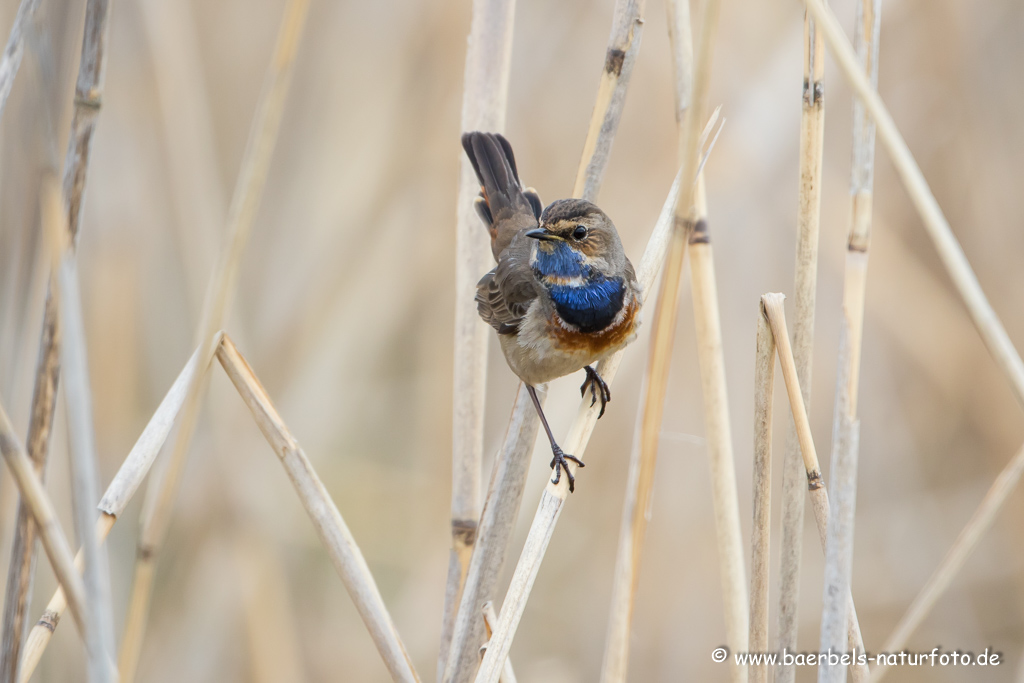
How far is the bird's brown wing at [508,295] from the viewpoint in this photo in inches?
115

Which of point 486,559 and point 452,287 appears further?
point 452,287

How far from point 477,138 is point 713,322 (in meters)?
1.04

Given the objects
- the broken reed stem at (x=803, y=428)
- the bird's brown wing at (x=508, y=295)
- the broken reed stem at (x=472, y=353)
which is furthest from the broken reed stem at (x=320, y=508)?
the broken reed stem at (x=803, y=428)

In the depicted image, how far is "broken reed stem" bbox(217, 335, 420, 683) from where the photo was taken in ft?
6.65

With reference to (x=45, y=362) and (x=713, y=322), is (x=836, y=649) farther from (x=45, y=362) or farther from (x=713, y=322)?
(x=45, y=362)

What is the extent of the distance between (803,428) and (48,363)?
72.5 inches

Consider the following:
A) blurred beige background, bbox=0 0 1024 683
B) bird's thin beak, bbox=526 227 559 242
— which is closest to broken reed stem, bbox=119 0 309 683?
bird's thin beak, bbox=526 227 559 242

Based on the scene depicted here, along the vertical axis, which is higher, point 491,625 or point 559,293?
point 559,293

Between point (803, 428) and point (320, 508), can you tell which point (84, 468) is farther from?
point (803, 428)

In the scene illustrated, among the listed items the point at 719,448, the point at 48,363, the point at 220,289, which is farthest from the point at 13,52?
the point at 719,448

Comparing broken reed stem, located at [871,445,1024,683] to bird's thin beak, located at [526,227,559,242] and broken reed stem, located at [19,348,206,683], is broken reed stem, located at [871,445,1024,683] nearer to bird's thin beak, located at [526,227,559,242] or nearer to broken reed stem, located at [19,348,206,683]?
bird's thin beak, located at [526,227,559,242]

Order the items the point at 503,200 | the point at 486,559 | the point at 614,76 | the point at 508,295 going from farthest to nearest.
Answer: the point at 503,200 → the point at 508,295 → the point at 614,76 → the point at 486,559

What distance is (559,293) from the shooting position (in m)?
2.82

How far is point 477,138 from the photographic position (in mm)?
2615
